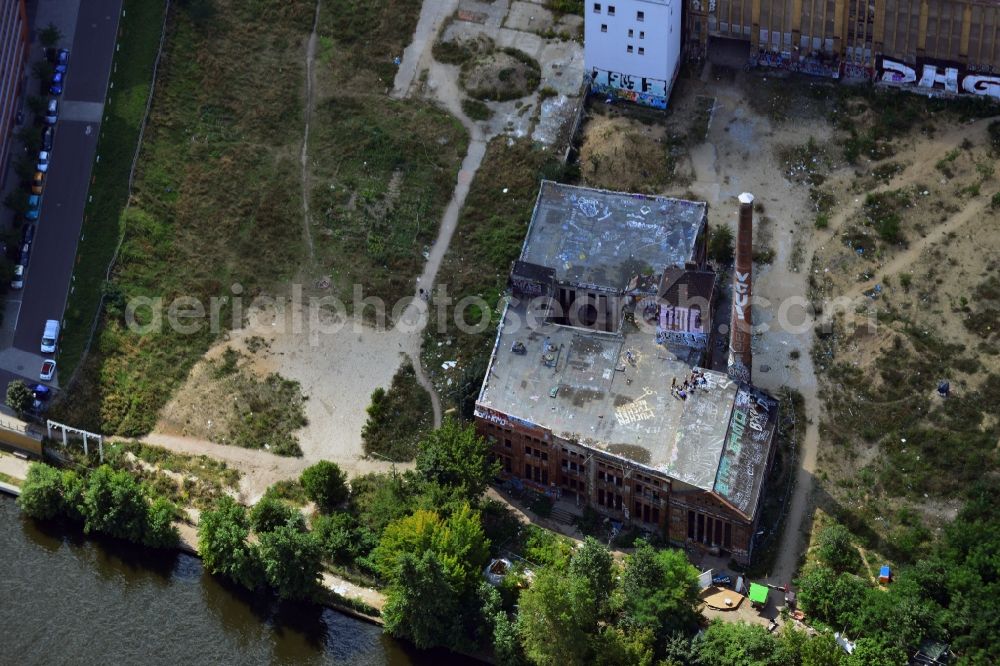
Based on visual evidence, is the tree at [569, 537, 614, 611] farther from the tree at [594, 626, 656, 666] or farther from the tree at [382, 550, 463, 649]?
the tree at [382, 550, 463, 649]

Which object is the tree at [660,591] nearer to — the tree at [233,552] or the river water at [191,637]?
the river water at [191,637]

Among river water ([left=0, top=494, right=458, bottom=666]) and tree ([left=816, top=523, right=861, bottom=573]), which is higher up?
tree ([left=816, top=523, right=861, bottom=573])

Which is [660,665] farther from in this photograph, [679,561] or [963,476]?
[963,476]

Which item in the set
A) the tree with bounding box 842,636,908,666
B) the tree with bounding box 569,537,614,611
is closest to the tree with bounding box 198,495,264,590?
the tree with bounding box 569,537,614,611

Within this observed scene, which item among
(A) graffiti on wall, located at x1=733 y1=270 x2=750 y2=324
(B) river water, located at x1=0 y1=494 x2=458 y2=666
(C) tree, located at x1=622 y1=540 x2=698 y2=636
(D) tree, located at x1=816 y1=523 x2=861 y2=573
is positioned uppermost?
(A) graffiti on wall, located at x1=733 y1=270 x2=750 y2=324

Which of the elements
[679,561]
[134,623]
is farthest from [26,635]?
[679,561]

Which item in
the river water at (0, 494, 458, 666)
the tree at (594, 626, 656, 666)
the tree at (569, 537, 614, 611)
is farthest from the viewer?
the river water at (0, 494, 458, 666)
